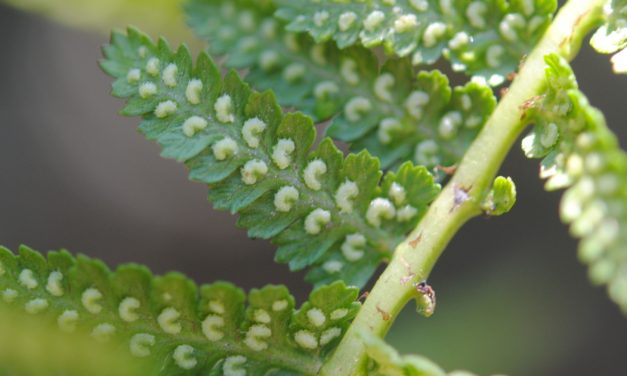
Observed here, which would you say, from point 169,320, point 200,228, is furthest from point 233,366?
point 200,228

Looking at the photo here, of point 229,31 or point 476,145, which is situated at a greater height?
point 229,31

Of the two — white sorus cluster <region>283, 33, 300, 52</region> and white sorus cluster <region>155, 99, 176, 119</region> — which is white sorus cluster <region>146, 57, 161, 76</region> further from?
white sorus cluster <region>283, 33, 300, 52</region>

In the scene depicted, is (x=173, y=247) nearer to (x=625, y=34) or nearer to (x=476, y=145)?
(x=476, y=145)

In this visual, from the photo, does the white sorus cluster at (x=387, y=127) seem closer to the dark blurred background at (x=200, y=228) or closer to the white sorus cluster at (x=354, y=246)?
the white sorus cluster at (x=354, y=246)

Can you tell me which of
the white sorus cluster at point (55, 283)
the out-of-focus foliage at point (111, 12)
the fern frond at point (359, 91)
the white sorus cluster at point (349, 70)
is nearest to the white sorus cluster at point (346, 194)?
the fern frond at point (359, 91)

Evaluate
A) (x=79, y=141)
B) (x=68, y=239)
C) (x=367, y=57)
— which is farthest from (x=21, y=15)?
(x=367, y=57)
